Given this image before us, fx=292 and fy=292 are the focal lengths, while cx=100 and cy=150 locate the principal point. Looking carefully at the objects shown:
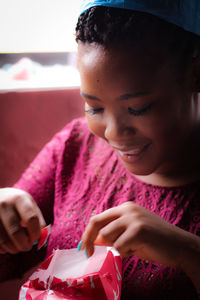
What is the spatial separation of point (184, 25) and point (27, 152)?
23.7 inches

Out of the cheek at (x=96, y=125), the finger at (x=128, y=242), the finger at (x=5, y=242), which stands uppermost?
the cheek at (x=96, y=125)

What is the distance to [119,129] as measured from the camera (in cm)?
43

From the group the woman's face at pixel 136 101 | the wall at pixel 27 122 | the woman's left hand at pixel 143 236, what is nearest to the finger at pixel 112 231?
the woman's left hand at pixel 143 236

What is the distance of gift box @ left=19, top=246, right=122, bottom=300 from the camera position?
1.42ft

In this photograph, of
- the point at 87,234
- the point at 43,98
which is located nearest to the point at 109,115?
Result: the point at 87,234

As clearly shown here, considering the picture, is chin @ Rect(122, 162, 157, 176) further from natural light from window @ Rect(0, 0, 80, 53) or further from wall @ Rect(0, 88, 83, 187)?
natural light from window @ Rect(0, 0, 80, 53)

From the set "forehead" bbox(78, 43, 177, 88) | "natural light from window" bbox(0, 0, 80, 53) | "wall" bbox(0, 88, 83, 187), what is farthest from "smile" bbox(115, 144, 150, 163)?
"natural light from window" bbox(0, 0, 80, 53)

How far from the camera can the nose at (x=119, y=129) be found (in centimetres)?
43

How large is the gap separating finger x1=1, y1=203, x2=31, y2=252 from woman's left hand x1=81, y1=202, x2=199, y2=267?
13 cm

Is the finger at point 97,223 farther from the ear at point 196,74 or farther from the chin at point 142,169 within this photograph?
the ear at point 196,74

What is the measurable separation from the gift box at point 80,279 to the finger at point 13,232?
52 millimetres

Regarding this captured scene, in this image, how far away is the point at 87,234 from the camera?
0.44m

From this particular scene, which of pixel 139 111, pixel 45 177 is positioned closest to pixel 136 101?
pixel 139 111

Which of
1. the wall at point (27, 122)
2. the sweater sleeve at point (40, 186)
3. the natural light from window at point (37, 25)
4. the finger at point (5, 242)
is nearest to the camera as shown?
the finger at point (5, 242)
